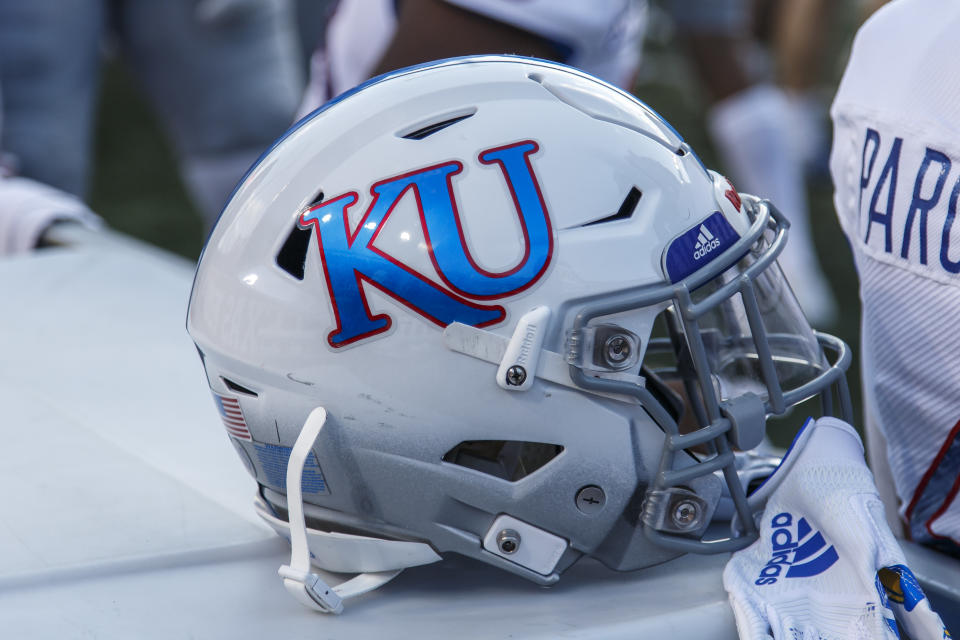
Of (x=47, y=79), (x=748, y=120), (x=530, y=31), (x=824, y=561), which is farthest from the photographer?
(x=748, y=120)

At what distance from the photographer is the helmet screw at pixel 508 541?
2.79 ft

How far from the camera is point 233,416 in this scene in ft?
2.89

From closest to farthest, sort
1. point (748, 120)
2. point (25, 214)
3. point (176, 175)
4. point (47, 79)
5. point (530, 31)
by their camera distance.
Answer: point (530, 31), point (25, 214), point (47, 79), point (748, 120), point (176, 175)

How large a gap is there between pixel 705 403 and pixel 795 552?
13 cm

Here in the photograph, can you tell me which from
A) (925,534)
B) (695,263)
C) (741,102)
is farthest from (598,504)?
(741,102)

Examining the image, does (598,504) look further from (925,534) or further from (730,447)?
(925,534)

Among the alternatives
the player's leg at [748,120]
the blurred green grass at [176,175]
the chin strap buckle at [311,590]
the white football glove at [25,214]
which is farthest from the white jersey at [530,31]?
the player's leg at [748,120]

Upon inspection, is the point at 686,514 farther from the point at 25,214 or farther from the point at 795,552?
the point at 25,214

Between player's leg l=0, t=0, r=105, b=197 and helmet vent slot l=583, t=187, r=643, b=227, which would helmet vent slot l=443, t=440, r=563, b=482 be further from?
player's leg l=0, t=0, r=105, b=197

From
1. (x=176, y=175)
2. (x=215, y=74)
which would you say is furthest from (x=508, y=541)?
(x=176, y=175)

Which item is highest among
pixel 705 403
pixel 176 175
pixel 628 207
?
pixel 628 207

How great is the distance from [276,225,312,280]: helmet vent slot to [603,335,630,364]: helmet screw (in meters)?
0.23

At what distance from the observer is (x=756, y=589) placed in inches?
31.9

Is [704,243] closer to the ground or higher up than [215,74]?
higher up
